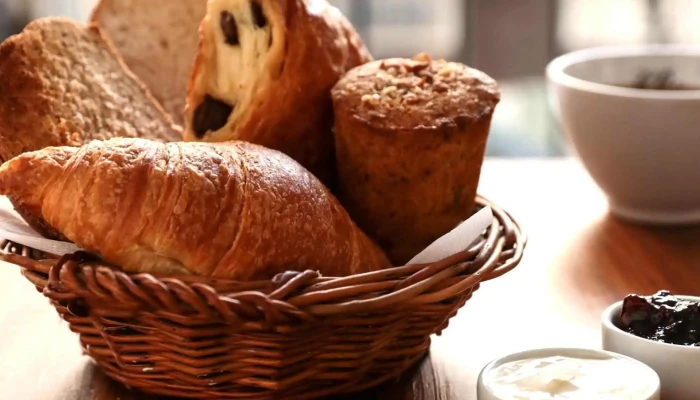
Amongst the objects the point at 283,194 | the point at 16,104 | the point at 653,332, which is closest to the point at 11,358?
the point at 16,104

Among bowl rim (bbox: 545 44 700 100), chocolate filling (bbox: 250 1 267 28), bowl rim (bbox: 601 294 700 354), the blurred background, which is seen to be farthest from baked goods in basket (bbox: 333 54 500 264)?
the blurred background

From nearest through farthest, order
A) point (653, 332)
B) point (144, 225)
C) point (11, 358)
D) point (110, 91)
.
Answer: point (144, 225) → point (653, 332) → point (11, 358) → point (110, 91)

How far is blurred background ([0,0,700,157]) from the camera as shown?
3332mm

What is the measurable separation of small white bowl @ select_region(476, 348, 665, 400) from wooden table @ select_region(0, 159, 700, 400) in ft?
0.33

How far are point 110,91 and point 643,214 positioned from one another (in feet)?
2.95

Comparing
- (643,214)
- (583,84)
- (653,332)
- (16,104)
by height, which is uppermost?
(16,104)

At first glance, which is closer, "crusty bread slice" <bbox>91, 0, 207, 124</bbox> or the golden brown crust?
the golden brown crust

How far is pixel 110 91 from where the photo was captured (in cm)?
123

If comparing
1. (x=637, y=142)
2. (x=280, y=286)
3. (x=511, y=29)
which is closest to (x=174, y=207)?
(x=280, y=286)

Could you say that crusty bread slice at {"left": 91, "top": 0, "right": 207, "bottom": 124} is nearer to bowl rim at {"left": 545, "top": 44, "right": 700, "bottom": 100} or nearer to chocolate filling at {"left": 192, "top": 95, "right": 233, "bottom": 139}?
chocolate filling at {"left": 192, "top": 95, "right": 233, "bottom": 139}

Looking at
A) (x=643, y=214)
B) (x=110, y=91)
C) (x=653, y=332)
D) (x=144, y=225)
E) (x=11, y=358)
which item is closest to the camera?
(x=144, y=225)

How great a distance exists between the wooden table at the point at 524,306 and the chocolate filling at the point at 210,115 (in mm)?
308

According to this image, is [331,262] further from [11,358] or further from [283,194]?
[11,358]

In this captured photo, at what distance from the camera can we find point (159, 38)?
1450mm
